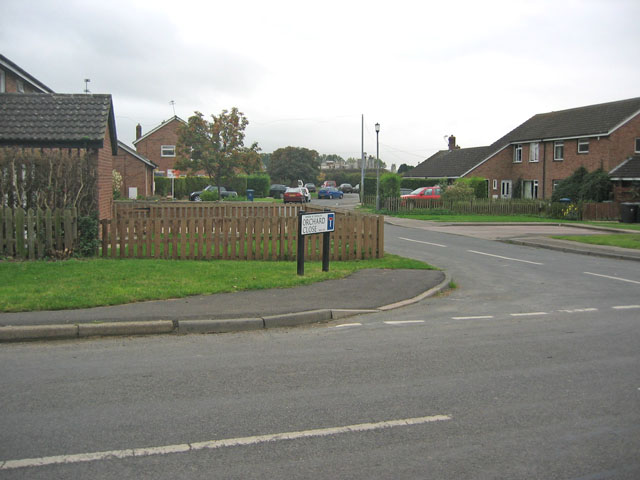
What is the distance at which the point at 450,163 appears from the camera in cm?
5919

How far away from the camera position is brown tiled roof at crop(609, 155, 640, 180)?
39312mm

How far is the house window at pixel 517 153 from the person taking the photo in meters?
51.9

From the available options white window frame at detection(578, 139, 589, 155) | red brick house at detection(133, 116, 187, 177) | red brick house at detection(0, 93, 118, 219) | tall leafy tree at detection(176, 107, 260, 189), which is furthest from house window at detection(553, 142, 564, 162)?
red brick house at detection(0, 93, 118, 219)

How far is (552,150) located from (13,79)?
37986 millimetres

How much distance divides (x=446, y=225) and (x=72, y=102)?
20.6 metres

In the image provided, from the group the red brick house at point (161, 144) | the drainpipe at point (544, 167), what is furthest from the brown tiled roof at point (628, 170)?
the red brick house at point (161, 144)

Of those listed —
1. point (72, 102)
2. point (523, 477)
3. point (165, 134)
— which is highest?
point (165, 134)

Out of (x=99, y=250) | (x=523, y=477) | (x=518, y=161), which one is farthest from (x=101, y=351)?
(x=518, y=161)

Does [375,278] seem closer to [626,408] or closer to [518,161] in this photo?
[626,408]

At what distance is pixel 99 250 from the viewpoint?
47.0ft

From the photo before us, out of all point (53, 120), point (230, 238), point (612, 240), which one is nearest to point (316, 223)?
point (230, 238)

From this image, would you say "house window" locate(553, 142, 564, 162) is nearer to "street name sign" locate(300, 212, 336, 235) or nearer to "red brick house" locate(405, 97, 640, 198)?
"red brick house" locate(405, 97, 640, 198)

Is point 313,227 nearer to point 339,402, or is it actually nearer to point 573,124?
point 339,402

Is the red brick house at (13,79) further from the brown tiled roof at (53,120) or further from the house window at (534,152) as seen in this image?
the house window at (534,152)
